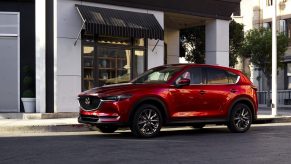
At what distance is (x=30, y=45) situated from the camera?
19.1 metres

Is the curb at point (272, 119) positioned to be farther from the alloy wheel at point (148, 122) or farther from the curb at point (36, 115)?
the alloy wheel at point (148, 122)

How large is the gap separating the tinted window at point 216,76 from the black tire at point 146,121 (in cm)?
191

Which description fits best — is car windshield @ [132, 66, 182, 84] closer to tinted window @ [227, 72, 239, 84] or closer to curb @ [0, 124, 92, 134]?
tinted window @ [227, 72, 239, 84]

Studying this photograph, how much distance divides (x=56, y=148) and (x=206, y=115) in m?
4.39

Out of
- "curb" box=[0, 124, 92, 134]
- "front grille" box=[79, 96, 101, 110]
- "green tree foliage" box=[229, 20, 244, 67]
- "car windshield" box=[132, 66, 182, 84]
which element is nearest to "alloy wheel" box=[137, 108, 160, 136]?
"car windshield" box=[132, 66, 182, 84]

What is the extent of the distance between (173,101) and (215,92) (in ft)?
4.43

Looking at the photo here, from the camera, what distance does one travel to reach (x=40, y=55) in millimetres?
17781

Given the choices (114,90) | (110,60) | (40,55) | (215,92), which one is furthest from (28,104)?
(215,92)

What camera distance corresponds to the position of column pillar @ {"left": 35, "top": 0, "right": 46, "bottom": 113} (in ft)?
57.8

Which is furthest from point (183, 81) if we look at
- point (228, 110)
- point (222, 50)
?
point (222, 50)

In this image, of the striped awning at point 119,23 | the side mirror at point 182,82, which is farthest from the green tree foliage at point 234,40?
the side mirror at point 182,82

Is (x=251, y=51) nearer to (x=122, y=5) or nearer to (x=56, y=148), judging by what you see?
(x=122, y=5)

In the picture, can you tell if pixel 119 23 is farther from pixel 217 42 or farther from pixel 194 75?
pixel 194 75

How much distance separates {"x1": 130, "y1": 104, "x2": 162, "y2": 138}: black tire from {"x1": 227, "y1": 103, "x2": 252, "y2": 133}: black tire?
91.5 inches
